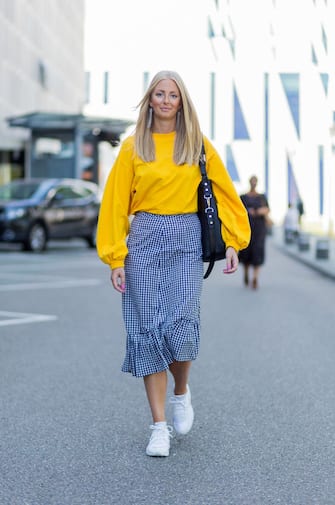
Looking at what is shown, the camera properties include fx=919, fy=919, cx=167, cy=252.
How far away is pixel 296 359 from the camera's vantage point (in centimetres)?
698

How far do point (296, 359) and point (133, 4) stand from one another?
185ft

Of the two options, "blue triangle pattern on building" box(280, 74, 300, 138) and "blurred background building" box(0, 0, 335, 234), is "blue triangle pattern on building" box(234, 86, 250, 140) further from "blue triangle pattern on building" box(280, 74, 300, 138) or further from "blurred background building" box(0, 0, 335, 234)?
"blue triangle pattern on building" box(280, 74, 300, 138)

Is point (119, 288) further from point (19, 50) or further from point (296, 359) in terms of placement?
point (19, 50)

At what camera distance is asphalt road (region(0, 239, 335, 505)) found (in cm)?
358

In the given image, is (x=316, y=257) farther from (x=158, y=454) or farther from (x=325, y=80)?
(x=325, y=80)

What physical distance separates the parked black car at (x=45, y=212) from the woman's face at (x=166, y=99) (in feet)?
52.0

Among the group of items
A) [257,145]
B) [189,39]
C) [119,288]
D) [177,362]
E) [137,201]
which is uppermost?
[189,39]

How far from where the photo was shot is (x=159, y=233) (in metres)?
4.09

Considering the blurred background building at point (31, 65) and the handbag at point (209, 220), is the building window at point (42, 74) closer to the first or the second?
the blurred background building at point (31, 65)

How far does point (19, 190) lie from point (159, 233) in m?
17.3

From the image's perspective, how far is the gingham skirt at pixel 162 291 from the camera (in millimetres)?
4094

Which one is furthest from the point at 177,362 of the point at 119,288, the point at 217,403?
the point at 217,403

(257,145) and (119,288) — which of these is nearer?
(119,288)

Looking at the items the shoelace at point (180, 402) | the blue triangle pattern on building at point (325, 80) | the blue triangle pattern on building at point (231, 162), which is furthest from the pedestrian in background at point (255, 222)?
the blue triangle pattern on building at point (231, 162)
